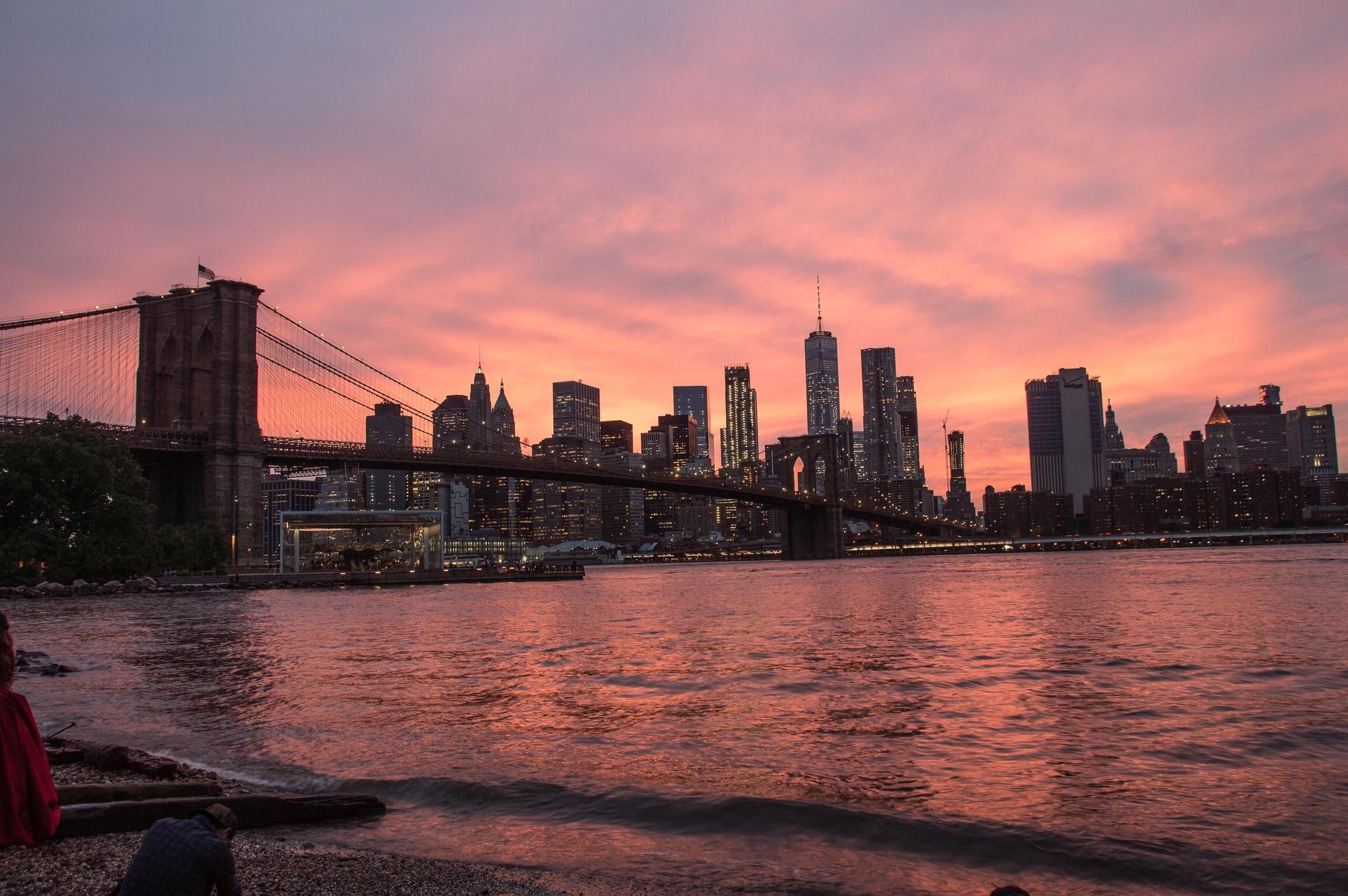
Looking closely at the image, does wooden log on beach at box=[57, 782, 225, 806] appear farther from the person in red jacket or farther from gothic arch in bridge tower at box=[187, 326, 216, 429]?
gothic arch in bridge tower at box=[187, 326, 216, 429]

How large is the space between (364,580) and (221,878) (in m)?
68.1

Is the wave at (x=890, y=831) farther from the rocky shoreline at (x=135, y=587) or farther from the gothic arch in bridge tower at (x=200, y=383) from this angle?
the gothic arch in bridge tower at (x=200, y=383)

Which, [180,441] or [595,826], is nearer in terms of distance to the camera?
[595,826]

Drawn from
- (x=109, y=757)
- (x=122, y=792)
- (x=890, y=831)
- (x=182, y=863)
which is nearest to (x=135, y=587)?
(x=109, y=757)

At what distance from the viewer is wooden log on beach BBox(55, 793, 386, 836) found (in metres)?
6.07

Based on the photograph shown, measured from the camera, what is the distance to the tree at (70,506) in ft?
161

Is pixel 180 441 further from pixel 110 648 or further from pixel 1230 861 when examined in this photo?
pixel 1230 861

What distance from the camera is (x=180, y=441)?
65.2m

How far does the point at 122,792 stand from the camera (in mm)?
6418

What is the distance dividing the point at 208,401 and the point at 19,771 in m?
72.1

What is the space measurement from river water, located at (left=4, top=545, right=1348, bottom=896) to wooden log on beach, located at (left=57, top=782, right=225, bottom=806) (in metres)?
1.01

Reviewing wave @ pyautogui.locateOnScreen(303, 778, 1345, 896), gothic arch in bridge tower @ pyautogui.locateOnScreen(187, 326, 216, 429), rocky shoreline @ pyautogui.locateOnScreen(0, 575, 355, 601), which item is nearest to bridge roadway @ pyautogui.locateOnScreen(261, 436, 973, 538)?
gothic arch in bridge tower @ pyautogui.locateOnScreen(187, 326, 216, 429)

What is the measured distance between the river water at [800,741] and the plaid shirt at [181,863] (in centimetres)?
277

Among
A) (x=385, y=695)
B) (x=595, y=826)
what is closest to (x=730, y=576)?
(x=385, y=695)
